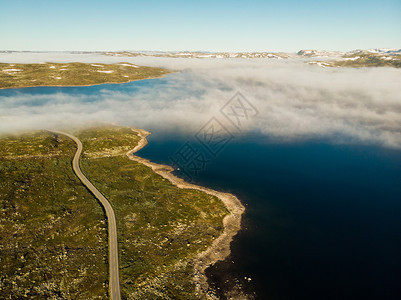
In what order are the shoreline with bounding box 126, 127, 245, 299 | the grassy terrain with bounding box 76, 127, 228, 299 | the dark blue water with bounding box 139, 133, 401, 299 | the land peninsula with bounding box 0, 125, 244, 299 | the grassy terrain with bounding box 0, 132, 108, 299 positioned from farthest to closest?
the dark blue water with bounding box 139, 133, 401, 299 < the shoreline with bounding box 126, 127, 245, 299 < the grassy terrain with bounding box 76, 127, 228, 299 < the land peninsula with bounding box 0, 125, 244, 299 < the grassy terrain with bounding box 0, 132, 108, 299

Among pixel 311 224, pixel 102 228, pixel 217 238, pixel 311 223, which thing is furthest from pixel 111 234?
pixel 311 223

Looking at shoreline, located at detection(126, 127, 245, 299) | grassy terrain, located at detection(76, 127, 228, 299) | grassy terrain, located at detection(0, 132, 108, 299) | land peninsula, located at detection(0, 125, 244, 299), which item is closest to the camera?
grassy terrain, located at detection(0, 132, 108, 299)

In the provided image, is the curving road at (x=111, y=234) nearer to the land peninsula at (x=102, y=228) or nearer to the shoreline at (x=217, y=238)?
the land peninsula at (x=102, y=228)

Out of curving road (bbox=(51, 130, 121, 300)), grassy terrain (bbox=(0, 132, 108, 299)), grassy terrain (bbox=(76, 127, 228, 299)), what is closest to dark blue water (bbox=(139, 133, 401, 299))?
grassy terrain (bbox=(76, 127, 228, 299))

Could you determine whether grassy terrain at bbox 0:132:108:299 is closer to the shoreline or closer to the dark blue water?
the shoreline

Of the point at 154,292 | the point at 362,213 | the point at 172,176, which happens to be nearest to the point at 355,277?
the point at 362,213

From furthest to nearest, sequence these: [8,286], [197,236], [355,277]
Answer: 1. [197,236]
2. [355,277]
3. [8,286]

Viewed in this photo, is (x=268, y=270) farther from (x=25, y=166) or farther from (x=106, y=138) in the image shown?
(x=106, y=138)

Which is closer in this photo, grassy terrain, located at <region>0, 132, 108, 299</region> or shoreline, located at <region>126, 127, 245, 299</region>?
grassy terrain, located at <region>0, 132, 108, 299</region>
